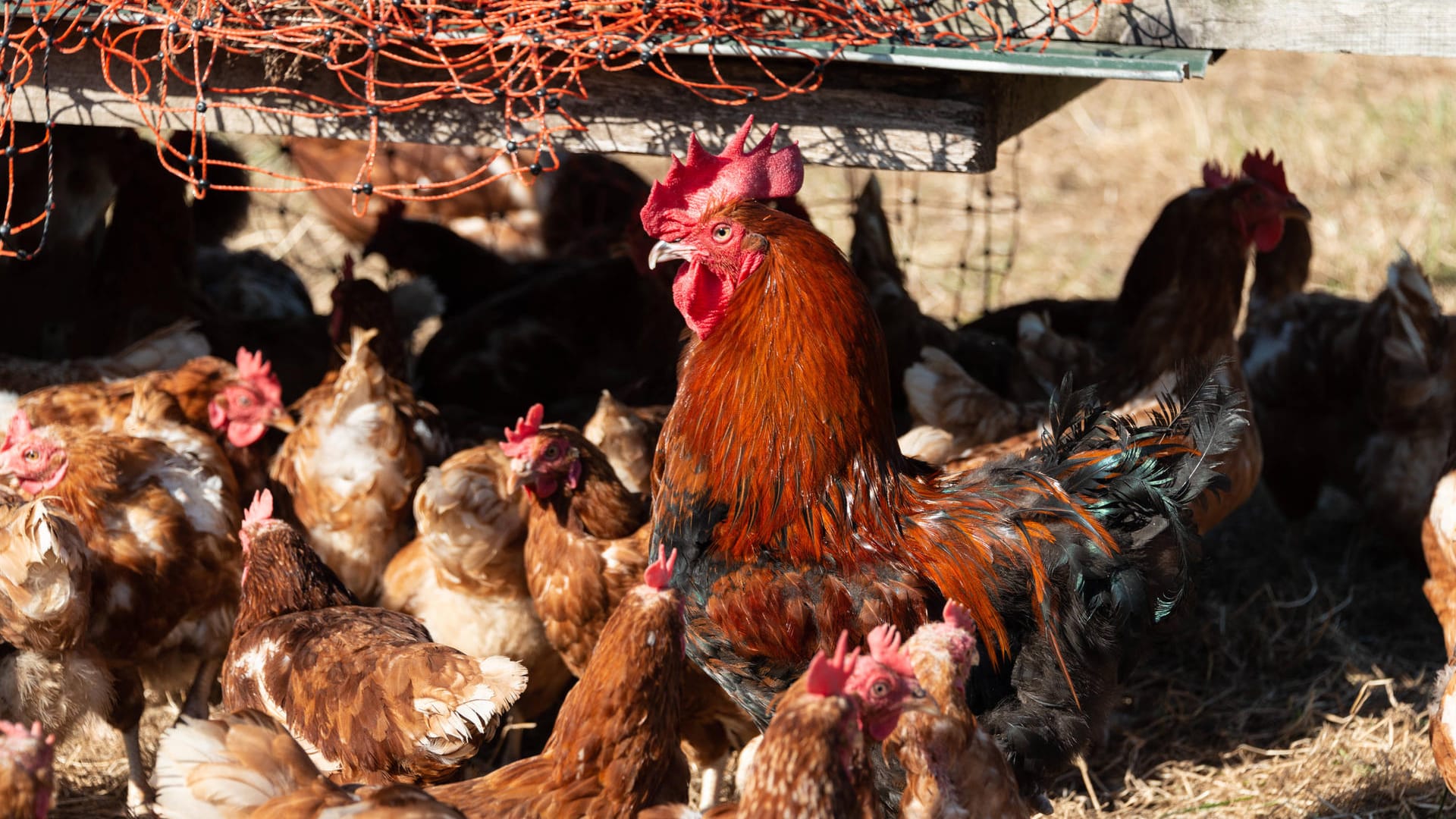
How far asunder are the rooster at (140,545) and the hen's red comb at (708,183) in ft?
5.25

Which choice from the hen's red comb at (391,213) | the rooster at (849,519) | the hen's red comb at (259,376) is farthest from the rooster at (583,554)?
the hen's red comb at (391,213)

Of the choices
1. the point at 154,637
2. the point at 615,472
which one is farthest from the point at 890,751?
the point at 154,637

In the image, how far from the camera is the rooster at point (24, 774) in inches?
86.3

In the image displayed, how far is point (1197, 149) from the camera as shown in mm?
9016

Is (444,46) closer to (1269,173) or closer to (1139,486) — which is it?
(1139,486)

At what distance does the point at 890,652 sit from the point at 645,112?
1.72m

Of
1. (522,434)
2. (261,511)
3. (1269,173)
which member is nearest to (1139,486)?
(522,434)

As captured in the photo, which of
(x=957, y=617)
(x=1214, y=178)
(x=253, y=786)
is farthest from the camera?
(x=1214, y=178)

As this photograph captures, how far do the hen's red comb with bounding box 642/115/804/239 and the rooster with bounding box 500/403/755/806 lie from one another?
82cm

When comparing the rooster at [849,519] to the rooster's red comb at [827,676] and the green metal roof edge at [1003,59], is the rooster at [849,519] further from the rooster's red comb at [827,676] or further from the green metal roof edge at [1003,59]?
the rooster's red comb at [827,676]

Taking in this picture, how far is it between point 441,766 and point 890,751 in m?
1.02

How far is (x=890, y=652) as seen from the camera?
2438mm

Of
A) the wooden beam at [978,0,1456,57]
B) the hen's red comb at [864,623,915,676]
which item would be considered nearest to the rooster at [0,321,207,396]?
the wooden beam at [978,0,1456,57]

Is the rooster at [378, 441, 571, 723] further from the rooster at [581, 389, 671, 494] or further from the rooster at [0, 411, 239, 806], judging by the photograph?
the rooster at [0, 411, 239, 806]
